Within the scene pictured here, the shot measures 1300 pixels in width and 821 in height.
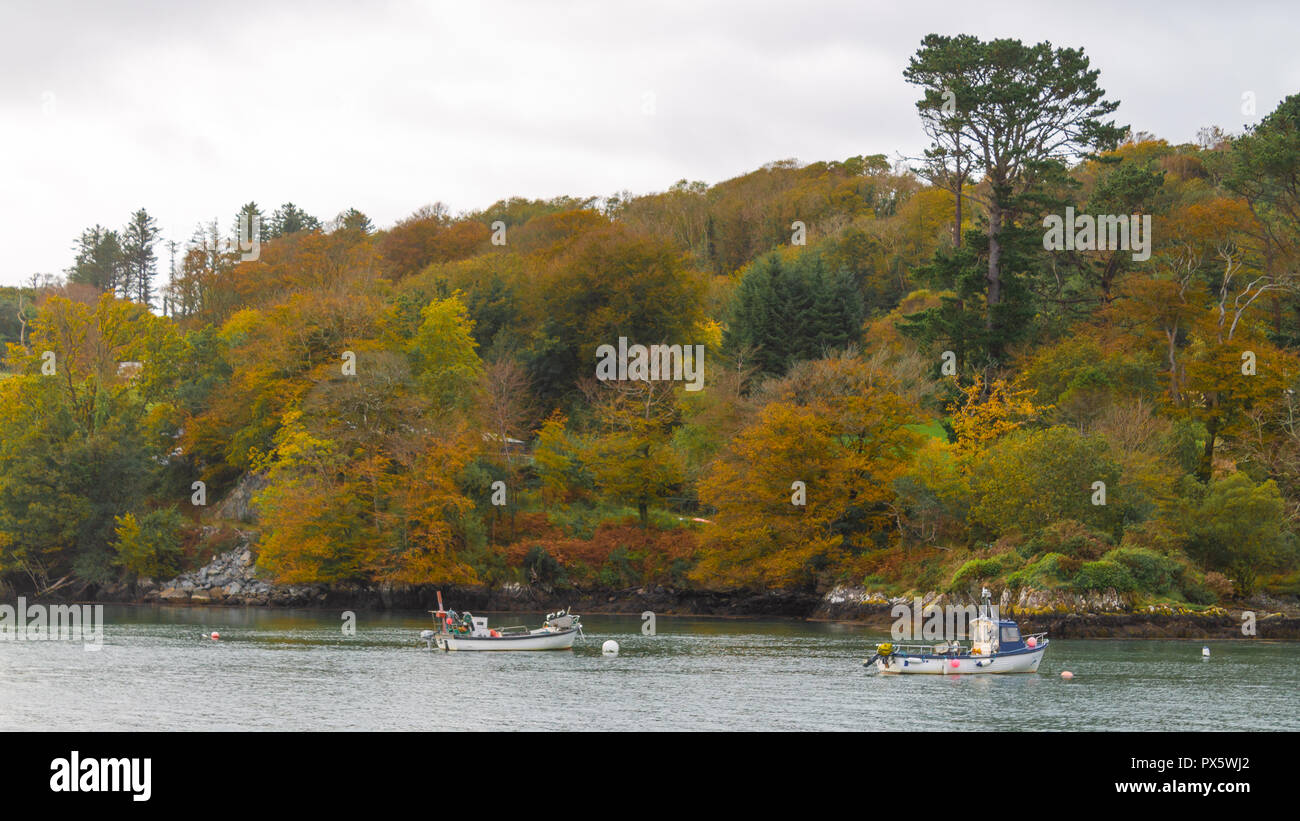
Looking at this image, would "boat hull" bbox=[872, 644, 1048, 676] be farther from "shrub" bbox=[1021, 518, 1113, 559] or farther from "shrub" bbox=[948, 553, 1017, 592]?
"shrub" bbox=[948, 553, 1017, 592]

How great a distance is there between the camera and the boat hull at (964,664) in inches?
1741

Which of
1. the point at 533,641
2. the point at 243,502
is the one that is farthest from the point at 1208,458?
the point at 243,502

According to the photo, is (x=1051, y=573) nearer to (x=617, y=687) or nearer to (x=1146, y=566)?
(x=1146, y=566)

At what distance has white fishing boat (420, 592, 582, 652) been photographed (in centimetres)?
5241

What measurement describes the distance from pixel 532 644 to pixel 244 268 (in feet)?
228

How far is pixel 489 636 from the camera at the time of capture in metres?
53.3
